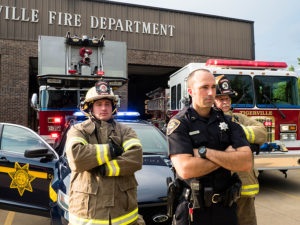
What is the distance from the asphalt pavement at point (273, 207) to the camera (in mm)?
4379

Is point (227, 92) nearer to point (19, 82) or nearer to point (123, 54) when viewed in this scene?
point (123, 54)

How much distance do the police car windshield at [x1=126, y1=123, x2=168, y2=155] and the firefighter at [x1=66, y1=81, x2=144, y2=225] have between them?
1.57 metres

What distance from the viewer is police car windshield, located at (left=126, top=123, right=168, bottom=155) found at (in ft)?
13.0

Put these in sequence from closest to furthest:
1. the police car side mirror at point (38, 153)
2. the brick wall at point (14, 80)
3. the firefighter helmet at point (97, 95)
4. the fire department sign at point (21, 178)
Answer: the firefighter helmet at point (97, 95)
the police car side mirror at point (38, 153)
the fire department sign at point (21, 178)
the brick wall at point (14, 80)

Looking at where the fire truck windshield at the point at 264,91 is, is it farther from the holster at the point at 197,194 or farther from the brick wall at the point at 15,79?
the brick wall at the point at 15,79

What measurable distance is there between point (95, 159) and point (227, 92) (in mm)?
1667

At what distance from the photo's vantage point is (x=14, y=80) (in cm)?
1376

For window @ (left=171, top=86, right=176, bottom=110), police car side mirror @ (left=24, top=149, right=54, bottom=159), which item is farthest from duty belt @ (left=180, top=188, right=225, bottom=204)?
window @ (left=171, top=86, right=176, bottom=110)

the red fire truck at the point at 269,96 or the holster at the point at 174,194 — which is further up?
the red fire truck at the point at 269,96

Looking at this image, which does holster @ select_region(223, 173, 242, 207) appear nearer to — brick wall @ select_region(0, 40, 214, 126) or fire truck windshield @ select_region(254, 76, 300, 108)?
fire truck windshield @ select_region(254, 76, 300, 108)

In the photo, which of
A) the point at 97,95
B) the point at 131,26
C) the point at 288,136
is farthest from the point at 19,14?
the point at 97,95

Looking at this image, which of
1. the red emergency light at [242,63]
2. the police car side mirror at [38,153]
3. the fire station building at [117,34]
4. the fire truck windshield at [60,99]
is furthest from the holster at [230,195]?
the fire station building at [117,34]

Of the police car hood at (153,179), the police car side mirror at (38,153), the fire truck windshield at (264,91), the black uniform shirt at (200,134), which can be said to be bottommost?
the police car hood at (153,179)

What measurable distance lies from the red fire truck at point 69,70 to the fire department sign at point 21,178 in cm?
314
